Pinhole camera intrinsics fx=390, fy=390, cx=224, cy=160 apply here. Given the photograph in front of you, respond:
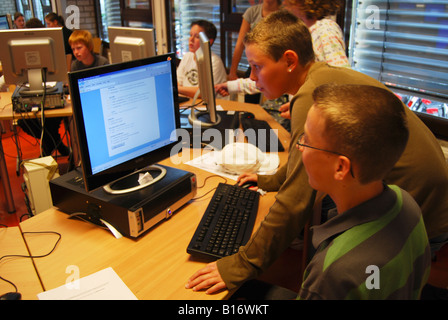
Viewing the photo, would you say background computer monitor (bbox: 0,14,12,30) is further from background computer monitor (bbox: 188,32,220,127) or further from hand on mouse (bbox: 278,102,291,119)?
hand on mouse (bbox: 278,102,291,119)

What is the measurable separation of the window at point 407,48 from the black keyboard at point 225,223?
1.89 meters

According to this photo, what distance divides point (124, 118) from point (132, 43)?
1265 mm

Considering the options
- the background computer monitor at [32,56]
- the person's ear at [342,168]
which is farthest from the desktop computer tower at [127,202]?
the background computer monitor at [32,56]

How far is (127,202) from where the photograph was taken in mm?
1271

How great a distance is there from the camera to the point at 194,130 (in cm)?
213

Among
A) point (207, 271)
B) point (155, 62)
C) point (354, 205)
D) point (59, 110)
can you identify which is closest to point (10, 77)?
point (59, 110)

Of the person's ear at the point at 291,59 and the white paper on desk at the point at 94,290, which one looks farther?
the person's ear at the point at 291,59

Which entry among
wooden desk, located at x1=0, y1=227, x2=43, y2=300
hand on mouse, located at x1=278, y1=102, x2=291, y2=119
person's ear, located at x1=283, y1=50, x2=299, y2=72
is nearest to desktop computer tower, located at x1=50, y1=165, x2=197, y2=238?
wooden desk, located at x1=0, y1=227, x2=43, y2=300

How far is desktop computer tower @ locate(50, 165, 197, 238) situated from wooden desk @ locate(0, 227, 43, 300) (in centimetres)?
19

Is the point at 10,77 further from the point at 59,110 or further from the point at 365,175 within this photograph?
the point at 365,175

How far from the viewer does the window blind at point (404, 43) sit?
8.83 feet

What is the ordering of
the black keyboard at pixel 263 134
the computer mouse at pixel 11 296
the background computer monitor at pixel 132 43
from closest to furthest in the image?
the computer mouse at pixel 11 296 < the black keyboard at pixel 263 134 < the background computer monitor at pixel 132 43

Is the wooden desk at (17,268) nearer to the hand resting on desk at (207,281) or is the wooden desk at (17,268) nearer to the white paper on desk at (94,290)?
the white paper on desk at (94,290)

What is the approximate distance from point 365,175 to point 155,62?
0.89m
